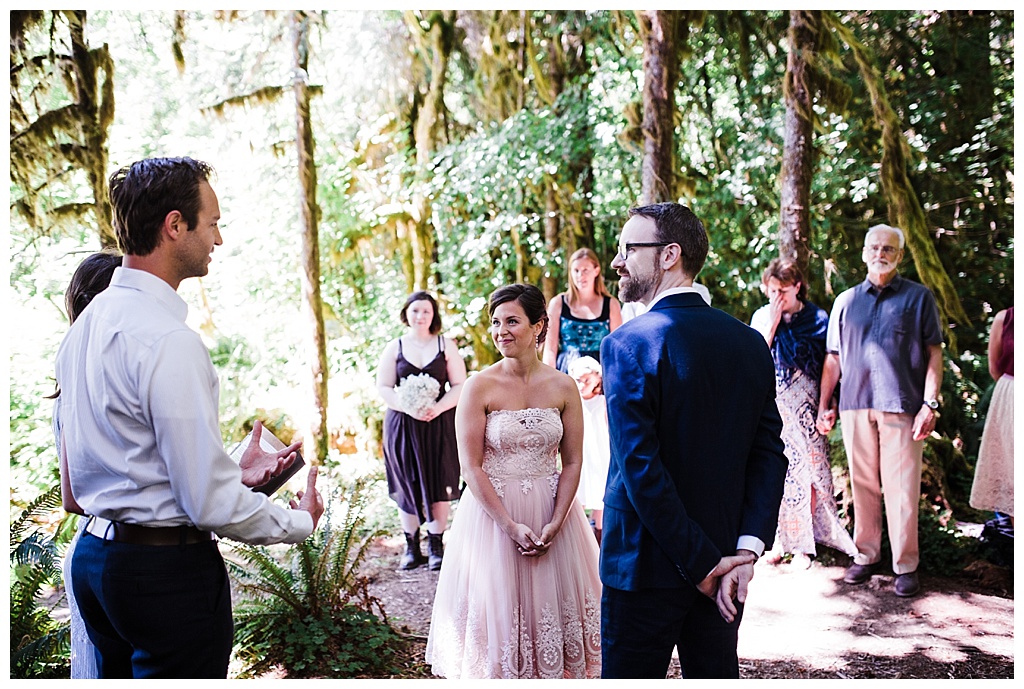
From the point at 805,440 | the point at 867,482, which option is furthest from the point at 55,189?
the point at 867,482

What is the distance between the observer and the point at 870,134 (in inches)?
376

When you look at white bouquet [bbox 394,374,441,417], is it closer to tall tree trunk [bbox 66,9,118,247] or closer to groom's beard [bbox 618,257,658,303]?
tall tree trunk [bbox 66,9,118,247]

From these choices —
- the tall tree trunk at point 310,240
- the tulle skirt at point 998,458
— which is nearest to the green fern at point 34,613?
the tulle skirt at point 998,458

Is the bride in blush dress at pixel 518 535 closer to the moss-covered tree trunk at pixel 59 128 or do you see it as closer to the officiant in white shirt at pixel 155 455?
the officiant in white shirt at pixel 155 455

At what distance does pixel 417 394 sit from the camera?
6.22 metres

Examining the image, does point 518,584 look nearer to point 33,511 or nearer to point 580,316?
point 33,511

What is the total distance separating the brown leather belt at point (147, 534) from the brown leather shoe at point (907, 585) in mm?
→ 4721

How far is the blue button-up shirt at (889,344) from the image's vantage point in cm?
543

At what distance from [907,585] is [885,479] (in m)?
0.67

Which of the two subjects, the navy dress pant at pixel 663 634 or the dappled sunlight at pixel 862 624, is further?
the dappled sunlight at pixel 862 624

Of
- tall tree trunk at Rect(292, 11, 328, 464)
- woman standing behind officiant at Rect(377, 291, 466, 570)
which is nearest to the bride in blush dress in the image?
woman standing behind officiant at Rect(377, 291, 466, 570)

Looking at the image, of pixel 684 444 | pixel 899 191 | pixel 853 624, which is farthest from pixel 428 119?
pixel 684 444
